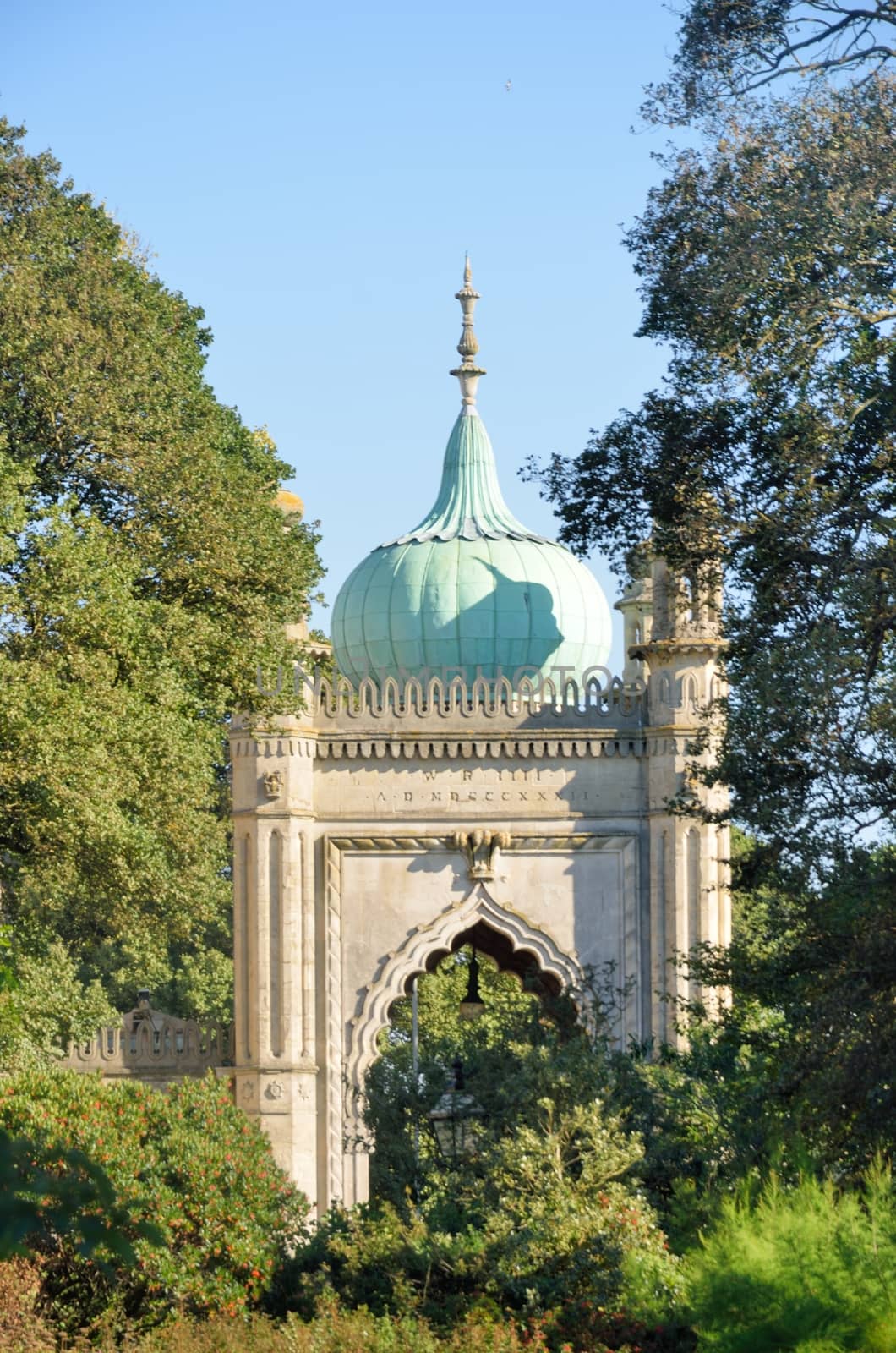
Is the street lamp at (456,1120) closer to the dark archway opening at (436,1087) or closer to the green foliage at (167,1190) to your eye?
the dark archway opening at (436,1087)

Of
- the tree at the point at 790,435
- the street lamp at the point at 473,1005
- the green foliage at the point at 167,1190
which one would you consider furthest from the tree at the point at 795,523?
the street lamp at the point at 473,1005

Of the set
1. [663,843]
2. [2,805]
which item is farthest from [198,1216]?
[663,843]

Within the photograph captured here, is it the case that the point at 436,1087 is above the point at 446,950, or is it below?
below

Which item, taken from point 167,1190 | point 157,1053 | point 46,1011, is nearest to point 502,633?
point 157,1053

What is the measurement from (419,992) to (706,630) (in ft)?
49.4

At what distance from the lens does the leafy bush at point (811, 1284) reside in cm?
1298

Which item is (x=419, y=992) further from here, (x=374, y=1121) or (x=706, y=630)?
(x=374, y=1121)

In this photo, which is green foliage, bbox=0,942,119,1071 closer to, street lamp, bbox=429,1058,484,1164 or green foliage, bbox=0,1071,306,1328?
green foliage, bbox=0,1071,306,1328

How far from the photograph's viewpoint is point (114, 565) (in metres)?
22.3

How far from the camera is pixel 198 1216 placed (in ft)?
57.1

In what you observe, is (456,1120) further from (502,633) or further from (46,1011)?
(46,1011)

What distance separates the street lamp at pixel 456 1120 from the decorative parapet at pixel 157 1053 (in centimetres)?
1034

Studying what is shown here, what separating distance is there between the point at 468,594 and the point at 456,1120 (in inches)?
540

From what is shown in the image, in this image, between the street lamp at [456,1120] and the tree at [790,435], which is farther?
the street lamp at [456,1120]
